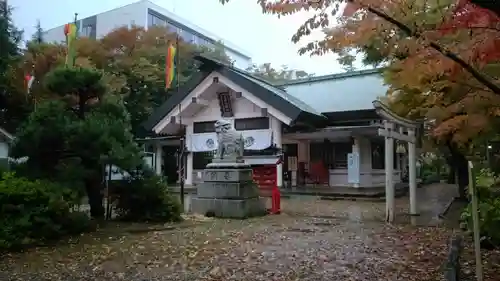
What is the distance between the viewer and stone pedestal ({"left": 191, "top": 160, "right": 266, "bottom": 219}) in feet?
39.2

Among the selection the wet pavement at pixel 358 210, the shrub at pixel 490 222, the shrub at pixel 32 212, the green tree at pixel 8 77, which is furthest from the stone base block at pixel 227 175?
the green tree at pixel 8 77

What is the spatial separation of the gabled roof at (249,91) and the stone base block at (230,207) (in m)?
7.32

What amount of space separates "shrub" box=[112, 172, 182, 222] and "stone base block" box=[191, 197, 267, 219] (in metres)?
1.55

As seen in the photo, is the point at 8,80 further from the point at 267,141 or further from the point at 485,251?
the point at 485,251

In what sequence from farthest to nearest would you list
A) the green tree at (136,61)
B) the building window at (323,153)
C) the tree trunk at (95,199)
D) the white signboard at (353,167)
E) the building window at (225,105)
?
the green tree at (136,61) → the building window at (225,105) → the building window at (323,153) → the white signboard at (353,167) → the tree trunk at (95,199)

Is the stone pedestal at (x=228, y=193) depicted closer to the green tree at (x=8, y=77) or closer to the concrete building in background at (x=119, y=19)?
the green tree at (x=8, y=77)

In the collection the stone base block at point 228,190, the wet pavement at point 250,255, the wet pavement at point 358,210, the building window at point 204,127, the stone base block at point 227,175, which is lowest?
the wet pavement at point 250,255

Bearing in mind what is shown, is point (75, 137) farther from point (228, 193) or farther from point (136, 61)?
point (136, 61)

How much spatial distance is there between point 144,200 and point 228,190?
2526 millimetres

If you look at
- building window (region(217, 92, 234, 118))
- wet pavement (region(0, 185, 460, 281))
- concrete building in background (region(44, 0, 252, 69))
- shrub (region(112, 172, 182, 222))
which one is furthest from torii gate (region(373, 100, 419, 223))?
concrete building in background (region(44, 0, 252, 69))

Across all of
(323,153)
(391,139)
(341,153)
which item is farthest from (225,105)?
(391,139)

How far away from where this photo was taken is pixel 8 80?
66.5ft

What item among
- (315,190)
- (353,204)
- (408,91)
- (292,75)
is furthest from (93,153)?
(292,75)

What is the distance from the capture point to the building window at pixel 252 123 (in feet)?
68.6
